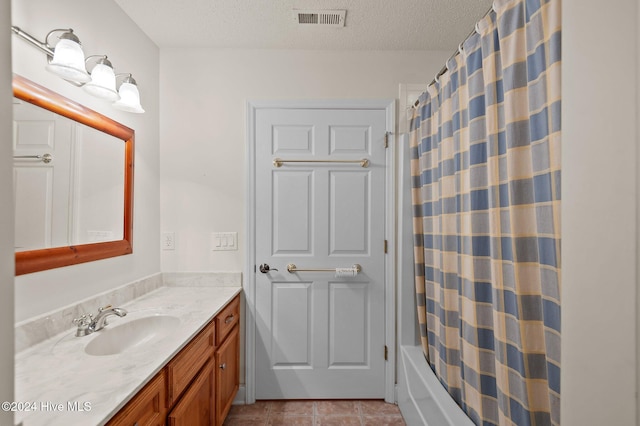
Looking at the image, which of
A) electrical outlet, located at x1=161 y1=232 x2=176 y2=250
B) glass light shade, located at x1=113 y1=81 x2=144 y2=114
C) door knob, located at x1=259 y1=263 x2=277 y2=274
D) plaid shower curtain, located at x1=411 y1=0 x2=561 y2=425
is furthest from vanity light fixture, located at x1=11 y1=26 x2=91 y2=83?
plaid shower curtain, located at x1=411 y1=0 x2=561 y2=425

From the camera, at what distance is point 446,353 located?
135 cm

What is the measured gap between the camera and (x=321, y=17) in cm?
172

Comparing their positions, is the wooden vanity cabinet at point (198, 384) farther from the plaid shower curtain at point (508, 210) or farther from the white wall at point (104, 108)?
the plaid shower curtain at point (508, 210)

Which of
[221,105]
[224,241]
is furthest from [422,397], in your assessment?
[221,105]

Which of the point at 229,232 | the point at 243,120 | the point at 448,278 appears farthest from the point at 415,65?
the point at 229,232

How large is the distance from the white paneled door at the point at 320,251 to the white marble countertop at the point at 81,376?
0.75 metres

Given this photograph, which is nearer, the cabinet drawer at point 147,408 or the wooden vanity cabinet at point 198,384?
the cabinet drawer at point 147,408

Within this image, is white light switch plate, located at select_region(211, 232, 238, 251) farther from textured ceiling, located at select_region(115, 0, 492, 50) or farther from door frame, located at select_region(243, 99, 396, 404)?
textured ceiling, located at select_region(115, 0, 492, 50)

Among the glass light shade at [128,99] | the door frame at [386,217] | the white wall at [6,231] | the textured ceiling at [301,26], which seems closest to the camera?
the white wall at [6,231]

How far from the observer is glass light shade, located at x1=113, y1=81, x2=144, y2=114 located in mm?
1521

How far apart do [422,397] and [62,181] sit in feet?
6.70

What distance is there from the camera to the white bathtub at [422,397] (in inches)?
46.3

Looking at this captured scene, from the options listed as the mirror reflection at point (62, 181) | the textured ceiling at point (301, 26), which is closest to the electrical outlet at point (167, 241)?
the mirror reflection at point (62, 181)

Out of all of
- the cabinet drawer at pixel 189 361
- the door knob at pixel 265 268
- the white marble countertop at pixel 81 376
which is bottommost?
the cabinet drawer at pixel 189 361
